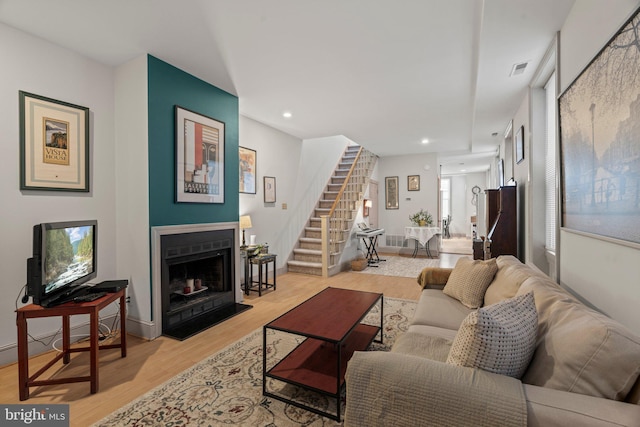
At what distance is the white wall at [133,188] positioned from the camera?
2.86m

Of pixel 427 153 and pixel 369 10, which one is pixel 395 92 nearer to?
pixel 369 10

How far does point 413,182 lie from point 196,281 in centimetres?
627

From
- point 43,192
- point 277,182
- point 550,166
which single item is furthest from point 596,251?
point 277,182

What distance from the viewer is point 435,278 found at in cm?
296

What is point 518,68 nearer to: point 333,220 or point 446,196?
point 333,220

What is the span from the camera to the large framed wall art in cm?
313

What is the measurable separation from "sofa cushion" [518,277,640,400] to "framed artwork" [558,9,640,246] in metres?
0.47

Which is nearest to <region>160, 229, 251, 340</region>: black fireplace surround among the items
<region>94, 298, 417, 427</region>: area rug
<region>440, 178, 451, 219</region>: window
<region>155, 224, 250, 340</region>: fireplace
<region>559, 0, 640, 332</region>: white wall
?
<region>155, 224, 250, 340</region>: fireplace

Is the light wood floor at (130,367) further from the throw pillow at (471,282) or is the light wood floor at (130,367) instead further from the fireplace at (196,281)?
the throw pillow at (471,282)

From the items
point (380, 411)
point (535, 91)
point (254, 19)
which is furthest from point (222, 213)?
point (535, 91)

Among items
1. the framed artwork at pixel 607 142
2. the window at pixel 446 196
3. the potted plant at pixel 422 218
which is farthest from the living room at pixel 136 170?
the window at pixel 446 196

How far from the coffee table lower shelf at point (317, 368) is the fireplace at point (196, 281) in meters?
1.37

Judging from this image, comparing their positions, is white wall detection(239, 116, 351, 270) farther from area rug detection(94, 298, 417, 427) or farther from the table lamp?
area rug detection(94, 298, 417, 427)

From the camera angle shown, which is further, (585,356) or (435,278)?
(435,278)
